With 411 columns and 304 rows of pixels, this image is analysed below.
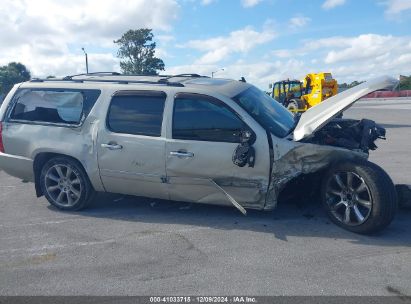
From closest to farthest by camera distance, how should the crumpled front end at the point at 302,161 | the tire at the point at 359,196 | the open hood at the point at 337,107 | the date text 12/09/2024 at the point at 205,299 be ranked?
the date text 12/09/2024 at the point at 205,299
the tire at the point at 359,196
the open hood at the point at 337,107
the crumpled front end at the point at 302,161

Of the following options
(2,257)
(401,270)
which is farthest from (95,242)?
(401,270)

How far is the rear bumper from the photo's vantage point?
18.0 ft

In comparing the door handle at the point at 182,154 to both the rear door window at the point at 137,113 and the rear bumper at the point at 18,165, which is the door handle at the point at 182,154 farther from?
the rear bumper at the point at 18,165

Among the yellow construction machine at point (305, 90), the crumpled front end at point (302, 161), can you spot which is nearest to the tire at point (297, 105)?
the yellow construction machine at point (305, 90)

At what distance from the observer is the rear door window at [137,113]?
15.9ft

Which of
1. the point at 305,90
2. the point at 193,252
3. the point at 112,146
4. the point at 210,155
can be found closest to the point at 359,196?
the point at 210,155

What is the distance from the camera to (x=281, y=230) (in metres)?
4.50

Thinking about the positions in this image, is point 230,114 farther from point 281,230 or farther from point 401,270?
point 401,270

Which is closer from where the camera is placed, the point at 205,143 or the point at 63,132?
the point at 205,143

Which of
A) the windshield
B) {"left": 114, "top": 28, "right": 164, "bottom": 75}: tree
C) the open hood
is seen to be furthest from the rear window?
{"left": 114, "top": 28, "right": 164, "bottom": 75}: tree

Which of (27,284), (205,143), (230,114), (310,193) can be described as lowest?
(27,284)

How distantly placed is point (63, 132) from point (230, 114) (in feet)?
7.64

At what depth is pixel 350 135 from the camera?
486 centimetres

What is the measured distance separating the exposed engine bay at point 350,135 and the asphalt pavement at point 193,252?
967mm
